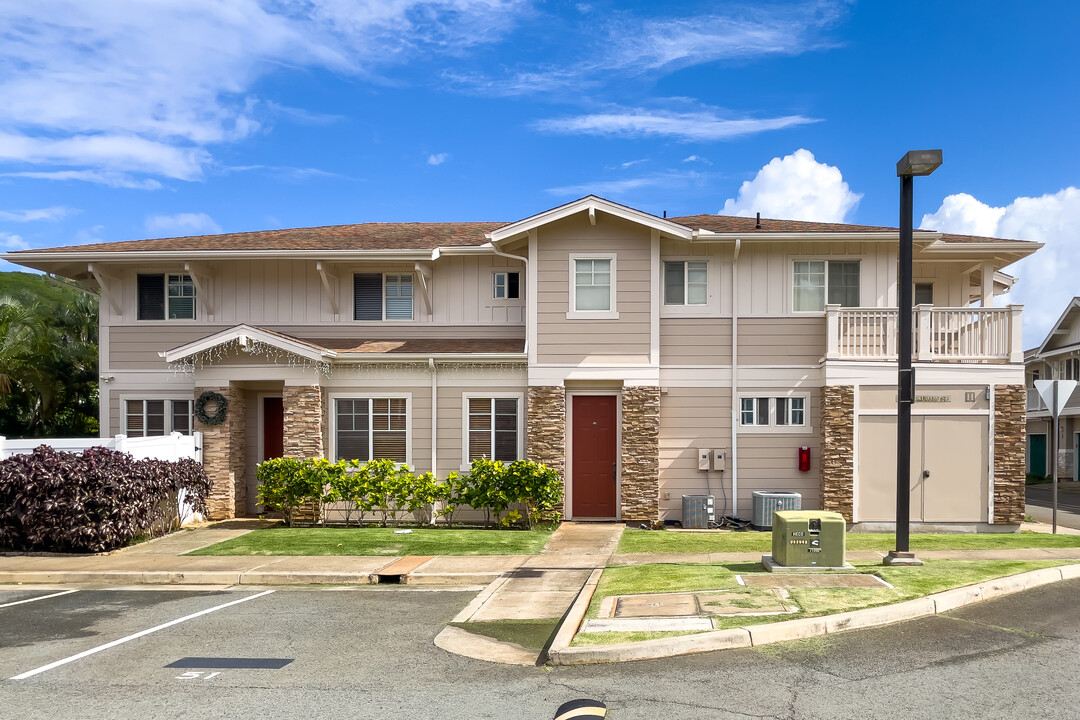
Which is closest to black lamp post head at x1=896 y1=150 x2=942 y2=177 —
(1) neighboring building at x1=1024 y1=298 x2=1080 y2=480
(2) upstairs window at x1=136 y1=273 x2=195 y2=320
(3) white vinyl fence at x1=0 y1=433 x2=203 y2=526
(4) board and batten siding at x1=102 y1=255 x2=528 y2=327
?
(4) board and batten siding at x1=102 y1=255 x2=528 y2=327

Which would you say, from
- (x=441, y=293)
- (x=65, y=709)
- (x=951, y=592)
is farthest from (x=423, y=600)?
(x=441, y=293)

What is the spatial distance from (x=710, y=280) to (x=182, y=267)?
11.2m

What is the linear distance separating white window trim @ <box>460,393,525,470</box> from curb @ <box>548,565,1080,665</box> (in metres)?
7.91

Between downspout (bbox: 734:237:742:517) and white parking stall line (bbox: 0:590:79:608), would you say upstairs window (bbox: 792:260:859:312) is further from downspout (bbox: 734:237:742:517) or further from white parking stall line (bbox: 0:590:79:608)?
white parking stall line (bbox: 0:590:79:608)

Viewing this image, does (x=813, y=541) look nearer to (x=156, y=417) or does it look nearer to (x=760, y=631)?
(x=760, y=631)

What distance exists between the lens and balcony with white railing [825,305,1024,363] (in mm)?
16281

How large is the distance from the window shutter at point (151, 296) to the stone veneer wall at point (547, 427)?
8619 millimetres

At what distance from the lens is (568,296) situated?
16922mm

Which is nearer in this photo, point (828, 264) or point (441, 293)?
point (828, 264)

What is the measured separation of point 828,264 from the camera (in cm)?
1736

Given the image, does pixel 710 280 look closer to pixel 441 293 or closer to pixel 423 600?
pixel 441 293

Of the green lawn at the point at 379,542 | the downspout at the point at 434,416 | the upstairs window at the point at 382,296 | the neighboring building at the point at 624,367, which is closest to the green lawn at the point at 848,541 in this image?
the neighboring building at the point at 624,367

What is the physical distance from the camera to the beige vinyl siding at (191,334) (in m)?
18.5

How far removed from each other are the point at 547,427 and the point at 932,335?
7.76 metres
